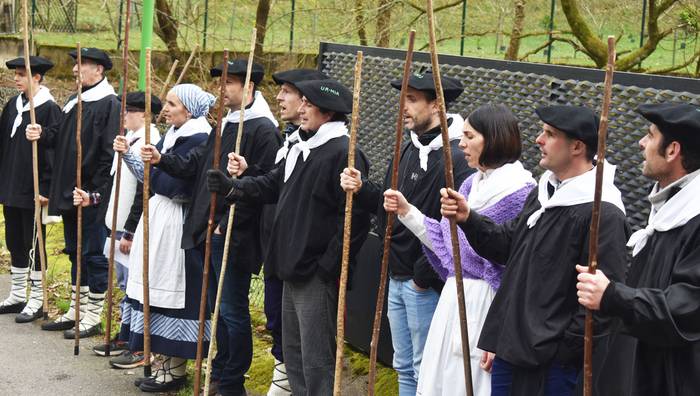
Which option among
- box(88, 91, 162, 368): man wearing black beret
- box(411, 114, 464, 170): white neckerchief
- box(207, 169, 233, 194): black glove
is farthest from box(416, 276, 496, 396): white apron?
box(88, 91, 162, 368): man wearing black beret

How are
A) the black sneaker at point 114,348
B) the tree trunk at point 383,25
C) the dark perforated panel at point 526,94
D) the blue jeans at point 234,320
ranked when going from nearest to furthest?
the dark perforated panel at point 526,94 < the blue jeans at point 234,320 < the black sneaker at point 114,348 < the tree trunk at point 383,25

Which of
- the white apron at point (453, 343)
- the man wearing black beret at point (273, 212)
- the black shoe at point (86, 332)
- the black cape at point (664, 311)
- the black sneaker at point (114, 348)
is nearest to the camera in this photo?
the black cape at point (664, 311)

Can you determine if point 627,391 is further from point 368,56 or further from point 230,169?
point 368,56

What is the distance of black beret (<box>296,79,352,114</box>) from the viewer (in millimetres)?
5664

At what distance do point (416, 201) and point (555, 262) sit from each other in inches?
51.7

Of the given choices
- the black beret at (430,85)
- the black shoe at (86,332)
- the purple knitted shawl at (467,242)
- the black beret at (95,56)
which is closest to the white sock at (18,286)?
the black shoe at (86,332)

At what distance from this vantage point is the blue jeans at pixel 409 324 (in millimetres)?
5367

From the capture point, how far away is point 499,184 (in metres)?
4.76

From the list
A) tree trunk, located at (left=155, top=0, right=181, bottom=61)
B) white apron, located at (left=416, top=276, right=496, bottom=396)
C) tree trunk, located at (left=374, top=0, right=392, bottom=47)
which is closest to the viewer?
white apron, located at (left=416, top=276, right=496, bottom=396)

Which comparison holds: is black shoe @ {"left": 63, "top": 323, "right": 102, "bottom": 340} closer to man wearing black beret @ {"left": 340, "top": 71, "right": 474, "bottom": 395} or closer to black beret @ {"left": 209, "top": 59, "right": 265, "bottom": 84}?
black beret @ {"left": 209, "top": 59, "right": 265, "bottom": 84}

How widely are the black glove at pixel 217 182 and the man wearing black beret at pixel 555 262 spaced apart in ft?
6.80

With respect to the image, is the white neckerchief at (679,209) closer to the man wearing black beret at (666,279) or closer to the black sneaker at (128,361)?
the man wearing black beret at (666,279)

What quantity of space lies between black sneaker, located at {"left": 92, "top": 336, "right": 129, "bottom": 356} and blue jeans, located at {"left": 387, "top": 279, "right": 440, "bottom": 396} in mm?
2901

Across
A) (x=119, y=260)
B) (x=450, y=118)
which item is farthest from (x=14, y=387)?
(x=450, y=118)
